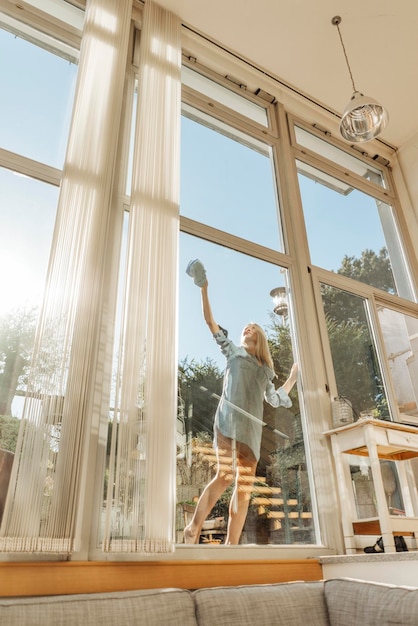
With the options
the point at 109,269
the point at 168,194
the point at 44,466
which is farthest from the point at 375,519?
the point at 168,194

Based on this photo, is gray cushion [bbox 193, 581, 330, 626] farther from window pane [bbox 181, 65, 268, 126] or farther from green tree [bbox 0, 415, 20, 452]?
window pane [bbox 181, 65, 268, 126]

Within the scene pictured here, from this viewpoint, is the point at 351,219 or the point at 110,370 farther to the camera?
the point at 351,219

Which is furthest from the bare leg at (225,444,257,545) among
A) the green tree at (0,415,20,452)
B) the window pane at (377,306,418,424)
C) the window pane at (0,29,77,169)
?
the window pane at (0,29,77,169)

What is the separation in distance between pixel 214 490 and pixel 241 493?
16 cm

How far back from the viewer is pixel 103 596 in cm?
149

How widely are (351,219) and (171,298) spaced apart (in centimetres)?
234

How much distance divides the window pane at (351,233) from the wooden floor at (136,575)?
2.10 m

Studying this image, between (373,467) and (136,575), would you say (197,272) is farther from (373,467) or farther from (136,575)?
(136,575)

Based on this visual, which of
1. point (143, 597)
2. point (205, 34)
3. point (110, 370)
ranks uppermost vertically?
point (205, 34)

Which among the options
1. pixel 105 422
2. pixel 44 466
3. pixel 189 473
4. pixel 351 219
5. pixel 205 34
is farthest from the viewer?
pixel 351 219

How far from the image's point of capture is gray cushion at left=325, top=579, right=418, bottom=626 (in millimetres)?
1538

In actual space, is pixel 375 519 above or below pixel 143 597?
above

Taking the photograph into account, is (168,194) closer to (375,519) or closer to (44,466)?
→ (44,466)

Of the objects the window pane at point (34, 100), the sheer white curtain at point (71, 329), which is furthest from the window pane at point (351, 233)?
the window pane at point (34, 100)
